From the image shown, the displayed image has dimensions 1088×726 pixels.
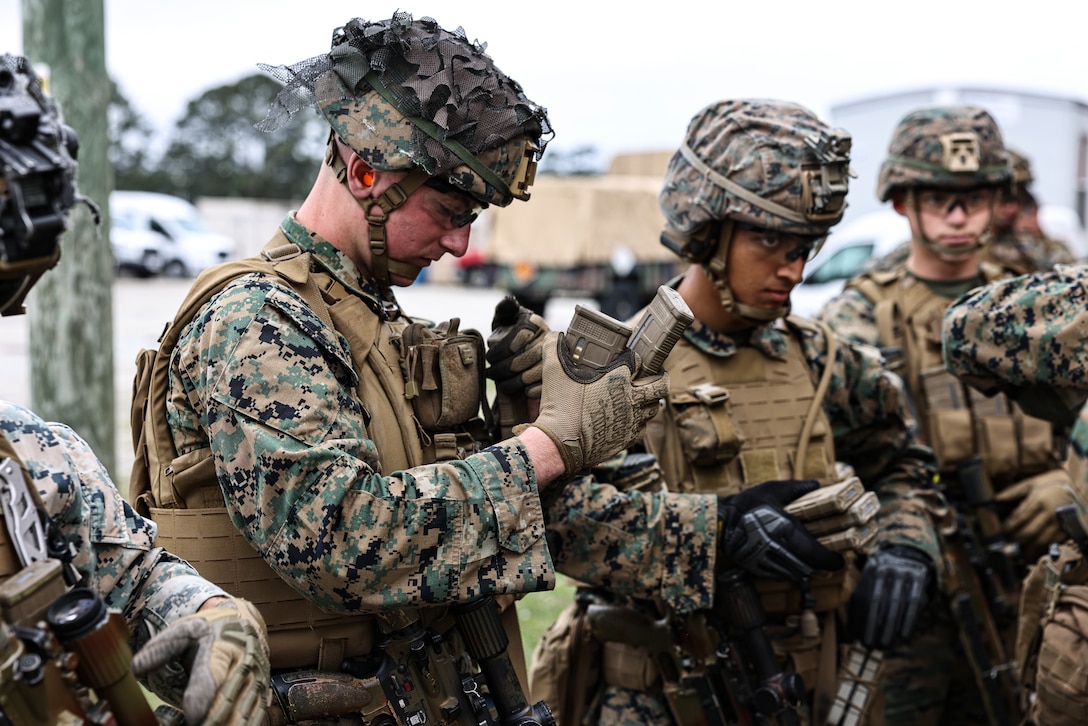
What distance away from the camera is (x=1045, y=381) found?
10.9 feet

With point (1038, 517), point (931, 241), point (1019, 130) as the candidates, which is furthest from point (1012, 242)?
point (1019, 130)

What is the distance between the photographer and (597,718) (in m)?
3.61

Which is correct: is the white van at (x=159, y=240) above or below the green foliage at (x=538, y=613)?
below

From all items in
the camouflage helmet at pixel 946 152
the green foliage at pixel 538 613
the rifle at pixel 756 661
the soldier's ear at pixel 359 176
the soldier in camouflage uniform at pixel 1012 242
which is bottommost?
the green foliage at pixel 538 613

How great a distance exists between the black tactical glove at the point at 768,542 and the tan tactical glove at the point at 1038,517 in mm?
1472

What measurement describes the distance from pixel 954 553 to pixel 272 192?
135 ft

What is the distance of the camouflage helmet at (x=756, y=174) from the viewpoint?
3.46 metres

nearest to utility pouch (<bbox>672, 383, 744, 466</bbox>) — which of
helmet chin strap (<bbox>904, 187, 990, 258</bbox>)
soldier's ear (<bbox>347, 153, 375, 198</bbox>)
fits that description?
soldier's ear (<bbox>347, 153, 375, 198</bbox>)

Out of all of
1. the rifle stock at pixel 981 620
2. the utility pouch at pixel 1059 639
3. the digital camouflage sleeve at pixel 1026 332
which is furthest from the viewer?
the rifle stock at pixel 981 620

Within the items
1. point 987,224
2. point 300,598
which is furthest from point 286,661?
point 987,224

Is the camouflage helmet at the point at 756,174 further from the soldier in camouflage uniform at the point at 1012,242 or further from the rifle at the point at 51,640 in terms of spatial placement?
the soldier in camouflage uniform at the point at 1012,242

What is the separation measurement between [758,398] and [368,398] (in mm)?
1466

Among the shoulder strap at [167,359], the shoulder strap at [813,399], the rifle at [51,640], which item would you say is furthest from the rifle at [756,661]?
the rifle at [51,640]

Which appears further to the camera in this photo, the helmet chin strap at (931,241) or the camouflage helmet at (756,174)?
the helmet chin strap at (931,241)
